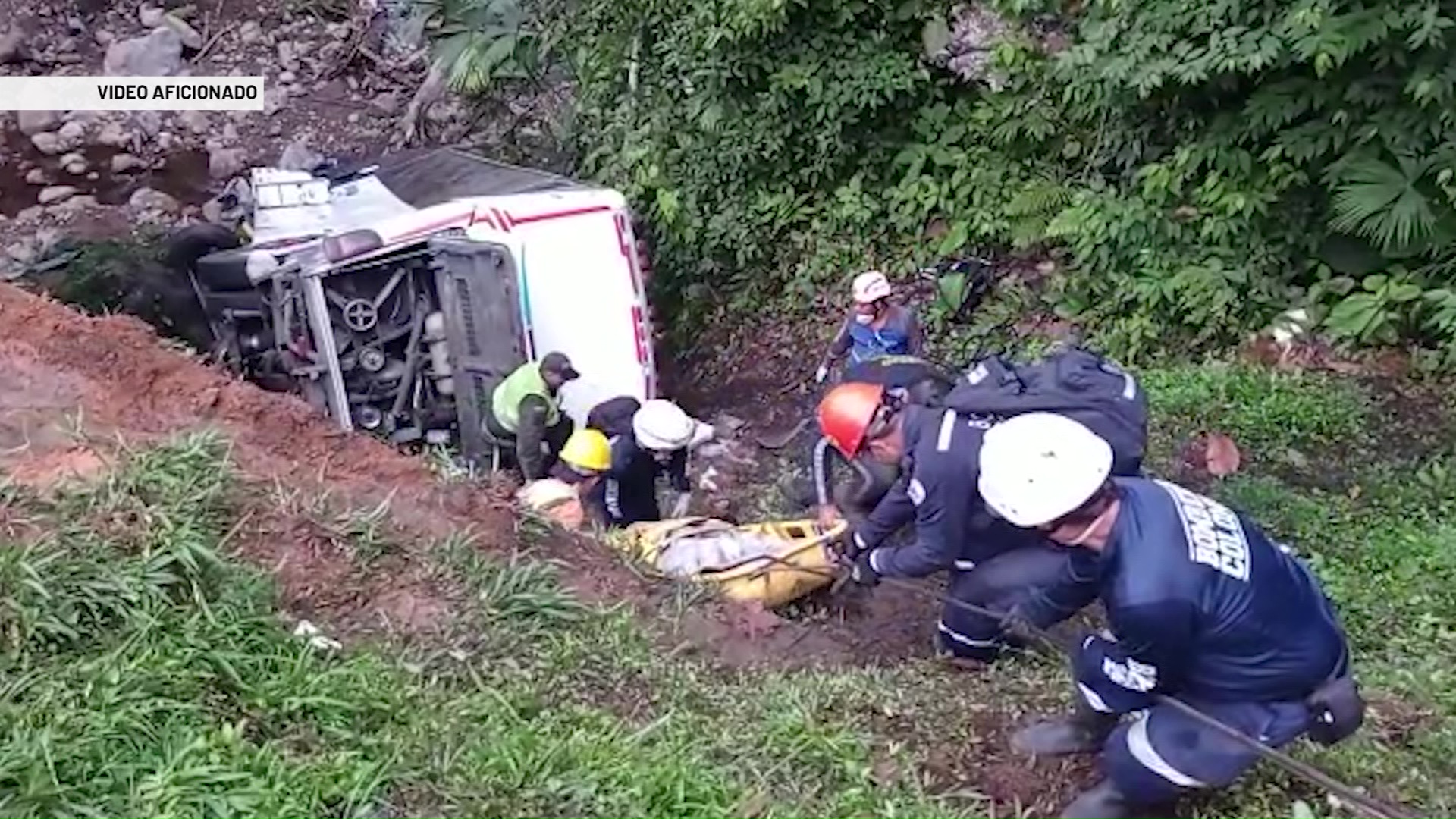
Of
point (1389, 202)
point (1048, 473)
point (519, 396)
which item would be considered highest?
point (1048, 473)

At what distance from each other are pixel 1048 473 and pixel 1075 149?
664 cm

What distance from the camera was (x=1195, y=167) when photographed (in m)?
9.18

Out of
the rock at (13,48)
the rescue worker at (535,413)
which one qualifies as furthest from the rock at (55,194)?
the rescue worker at (535,413)

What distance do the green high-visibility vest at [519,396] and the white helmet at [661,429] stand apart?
79 cm

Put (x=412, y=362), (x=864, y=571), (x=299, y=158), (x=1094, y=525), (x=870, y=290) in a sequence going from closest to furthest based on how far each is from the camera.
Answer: (x=1094, y=525) → (x=864, y=571) → (x=870, y=290) → (x=412, y=362) → (x=299, y=158)

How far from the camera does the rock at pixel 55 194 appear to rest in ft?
52.1

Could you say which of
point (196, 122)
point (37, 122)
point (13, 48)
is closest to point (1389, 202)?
point (196, 122)

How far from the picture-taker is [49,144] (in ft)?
56.4

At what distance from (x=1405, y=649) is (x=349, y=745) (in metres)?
4.00

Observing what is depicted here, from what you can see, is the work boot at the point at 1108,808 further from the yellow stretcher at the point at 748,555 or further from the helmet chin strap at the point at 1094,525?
the yellow stretcher at the point at 748,555

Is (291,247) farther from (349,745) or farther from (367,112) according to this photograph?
(367,112)

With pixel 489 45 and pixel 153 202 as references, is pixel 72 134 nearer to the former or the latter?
pixel 153 202

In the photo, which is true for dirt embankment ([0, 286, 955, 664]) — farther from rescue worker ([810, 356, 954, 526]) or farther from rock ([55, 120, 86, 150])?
rock ([55, 120, 86, 150])

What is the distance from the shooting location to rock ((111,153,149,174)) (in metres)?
16.7
